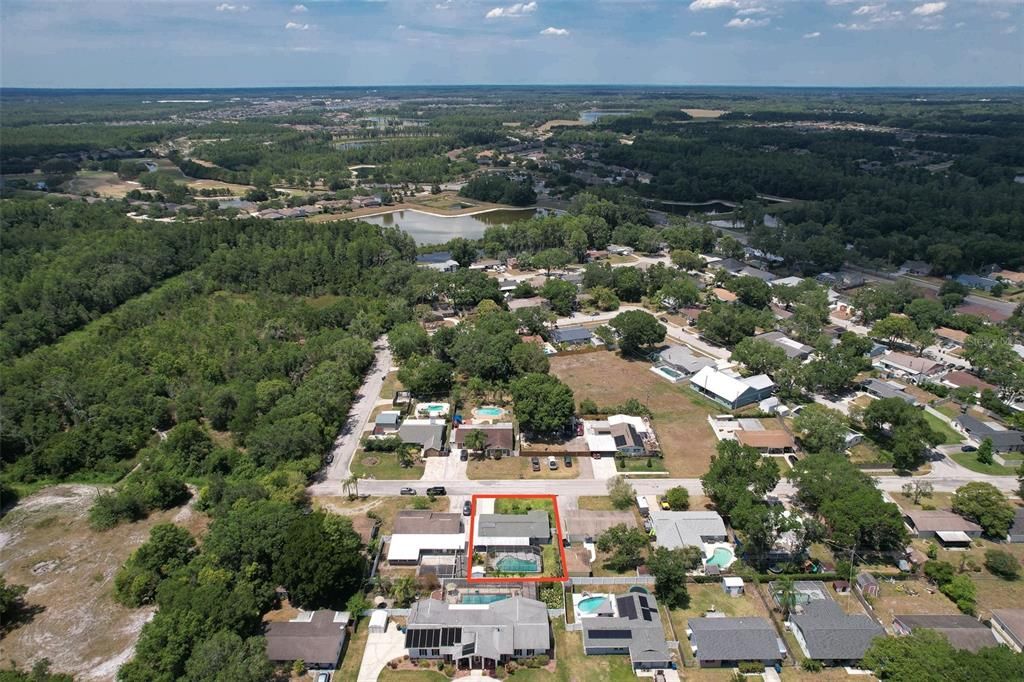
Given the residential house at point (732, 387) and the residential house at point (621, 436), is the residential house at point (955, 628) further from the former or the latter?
the residential house at point (732, 387)

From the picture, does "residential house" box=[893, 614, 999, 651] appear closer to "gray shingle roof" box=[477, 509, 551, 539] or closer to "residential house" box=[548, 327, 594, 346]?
"gray shingle roof" box=[477, 509, 551, 539]

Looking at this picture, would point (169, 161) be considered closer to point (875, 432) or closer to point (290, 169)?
point (290, 169)

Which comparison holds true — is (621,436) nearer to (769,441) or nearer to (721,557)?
(769,441)

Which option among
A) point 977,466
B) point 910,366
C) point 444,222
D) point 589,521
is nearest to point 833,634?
point 589,521

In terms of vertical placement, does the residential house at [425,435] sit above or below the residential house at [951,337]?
below

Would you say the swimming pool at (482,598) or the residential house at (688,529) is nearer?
the swimming pool at (482,598)

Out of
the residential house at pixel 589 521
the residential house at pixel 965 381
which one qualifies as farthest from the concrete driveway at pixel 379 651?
the residential house at pixel 965 381

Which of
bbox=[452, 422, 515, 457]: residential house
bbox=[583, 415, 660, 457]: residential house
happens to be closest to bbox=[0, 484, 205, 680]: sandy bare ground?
bbox=[452, 422, 515, 457]: residential house
